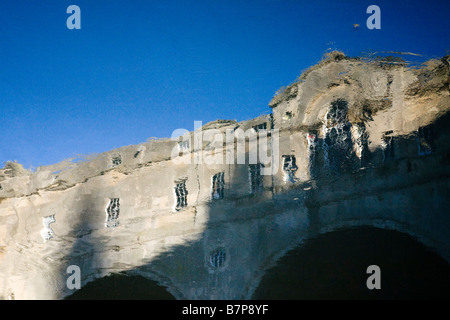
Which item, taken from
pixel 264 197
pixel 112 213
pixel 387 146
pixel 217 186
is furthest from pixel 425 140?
pixel 112 213

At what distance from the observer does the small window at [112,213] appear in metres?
17.2

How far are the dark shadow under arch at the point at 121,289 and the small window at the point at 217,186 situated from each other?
4541 mm

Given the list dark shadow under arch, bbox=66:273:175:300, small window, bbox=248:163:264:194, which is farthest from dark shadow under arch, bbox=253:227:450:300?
dark shadow under arch, bbox=66:273:175:300

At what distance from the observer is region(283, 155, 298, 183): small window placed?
1437 cm

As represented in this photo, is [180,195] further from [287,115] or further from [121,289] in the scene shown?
[287,115]

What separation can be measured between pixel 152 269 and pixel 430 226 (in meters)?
10.9

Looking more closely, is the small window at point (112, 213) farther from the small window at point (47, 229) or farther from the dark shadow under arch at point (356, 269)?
the dark shadow under arch at point (356, 269)

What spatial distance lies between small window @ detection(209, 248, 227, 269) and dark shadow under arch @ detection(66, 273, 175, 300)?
103 inches

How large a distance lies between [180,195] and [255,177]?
385 cm

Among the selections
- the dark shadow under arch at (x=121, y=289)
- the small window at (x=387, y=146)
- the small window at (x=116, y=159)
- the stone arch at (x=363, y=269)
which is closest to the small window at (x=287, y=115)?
the small window at (x=387, y=146)

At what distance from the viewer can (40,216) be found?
1903cm

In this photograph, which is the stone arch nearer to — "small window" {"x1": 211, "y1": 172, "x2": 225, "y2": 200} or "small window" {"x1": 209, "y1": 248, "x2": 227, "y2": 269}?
"small window" {"x1": 209, "y1": 248, "x2": 227, "y2": 269}
